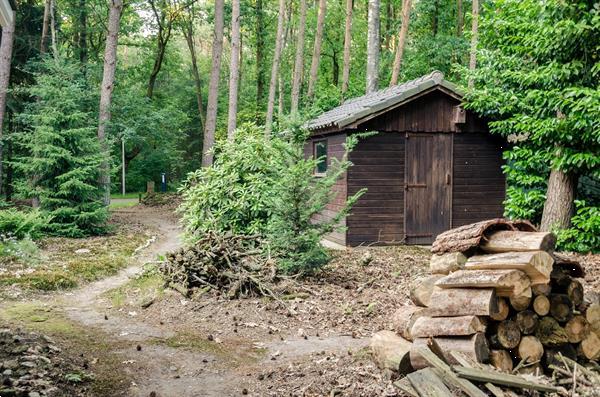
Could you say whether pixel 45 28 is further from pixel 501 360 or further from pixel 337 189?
pixel 501 360

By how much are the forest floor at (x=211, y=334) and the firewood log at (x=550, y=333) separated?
142cm

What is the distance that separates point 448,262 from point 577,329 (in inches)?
48.8

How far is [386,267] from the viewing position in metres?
10.5

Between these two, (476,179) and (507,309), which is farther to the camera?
(476,179)

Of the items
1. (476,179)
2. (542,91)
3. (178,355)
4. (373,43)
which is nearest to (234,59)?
(373,43)

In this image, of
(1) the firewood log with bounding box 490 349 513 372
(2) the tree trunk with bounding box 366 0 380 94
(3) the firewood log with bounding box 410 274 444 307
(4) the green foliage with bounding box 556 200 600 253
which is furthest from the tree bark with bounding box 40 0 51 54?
(1) the firewood log with bounding box 490 349 513 372

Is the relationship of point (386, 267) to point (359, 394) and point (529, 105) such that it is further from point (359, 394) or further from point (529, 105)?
point (359, 394)

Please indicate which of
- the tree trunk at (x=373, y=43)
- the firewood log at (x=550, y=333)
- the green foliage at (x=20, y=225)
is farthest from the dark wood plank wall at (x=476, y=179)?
the green foliage at (x=20, y=225)

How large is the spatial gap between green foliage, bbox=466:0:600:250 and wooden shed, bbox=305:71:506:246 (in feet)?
2.56

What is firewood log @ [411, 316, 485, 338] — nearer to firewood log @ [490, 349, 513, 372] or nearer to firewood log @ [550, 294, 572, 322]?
firewood log @ [490, 349, 513, 372]

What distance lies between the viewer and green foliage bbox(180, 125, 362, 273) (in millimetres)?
9000

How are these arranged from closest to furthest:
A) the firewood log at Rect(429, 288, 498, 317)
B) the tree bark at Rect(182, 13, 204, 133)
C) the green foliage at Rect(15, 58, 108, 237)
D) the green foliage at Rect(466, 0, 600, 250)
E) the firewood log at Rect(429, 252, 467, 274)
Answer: the firewood log at Rect(429, 288, 498, 317) < the firewood log at Rect(429, 252, 467, 274) < the green foliage at Rect(466, 0, 600, 250) < the green foliage at Rect(15, 58, 108, 237) < the tree bark at Rect(182, 13, 204, 133)

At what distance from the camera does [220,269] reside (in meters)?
8.67

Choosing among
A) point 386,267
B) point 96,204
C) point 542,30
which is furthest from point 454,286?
point 96,204
